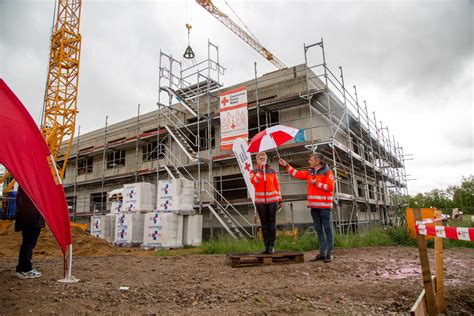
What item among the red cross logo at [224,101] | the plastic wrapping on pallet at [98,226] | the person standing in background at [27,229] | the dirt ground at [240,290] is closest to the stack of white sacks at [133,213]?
the plastic wrapping on pallet at [98,226]

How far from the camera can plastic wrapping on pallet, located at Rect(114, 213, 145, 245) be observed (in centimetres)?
1270

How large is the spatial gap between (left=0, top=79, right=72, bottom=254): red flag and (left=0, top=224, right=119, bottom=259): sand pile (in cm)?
486

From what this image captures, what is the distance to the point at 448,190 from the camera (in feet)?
148

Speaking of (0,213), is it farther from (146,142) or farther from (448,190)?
(448,190)

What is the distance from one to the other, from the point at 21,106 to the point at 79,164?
820 inches

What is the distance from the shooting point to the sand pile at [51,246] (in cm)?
853

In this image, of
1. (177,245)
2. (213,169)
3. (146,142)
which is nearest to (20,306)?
(177,245)

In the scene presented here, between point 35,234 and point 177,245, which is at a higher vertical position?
point 35,234

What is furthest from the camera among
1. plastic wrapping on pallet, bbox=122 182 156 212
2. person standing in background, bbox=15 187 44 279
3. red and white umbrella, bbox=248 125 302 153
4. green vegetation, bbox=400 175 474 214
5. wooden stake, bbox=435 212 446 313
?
green vegetation, bbox=400 175 474 214

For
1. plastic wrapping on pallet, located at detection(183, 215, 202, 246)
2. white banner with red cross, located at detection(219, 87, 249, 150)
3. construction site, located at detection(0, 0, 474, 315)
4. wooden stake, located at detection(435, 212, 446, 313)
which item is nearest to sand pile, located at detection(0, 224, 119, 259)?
construction site, located at detection(0, 0, 474, 315)

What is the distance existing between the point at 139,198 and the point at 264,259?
8462 mm

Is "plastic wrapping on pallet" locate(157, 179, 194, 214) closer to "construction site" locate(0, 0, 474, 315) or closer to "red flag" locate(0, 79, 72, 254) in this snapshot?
"construction site" locate(0, 0, 474, 315)

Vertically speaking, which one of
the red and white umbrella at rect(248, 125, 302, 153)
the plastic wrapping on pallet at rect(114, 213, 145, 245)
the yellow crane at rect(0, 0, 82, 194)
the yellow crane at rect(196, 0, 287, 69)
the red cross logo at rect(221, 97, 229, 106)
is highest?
the yellow crane at rect(196, 0, 287, 69)

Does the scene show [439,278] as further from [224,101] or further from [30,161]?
[224,101]
